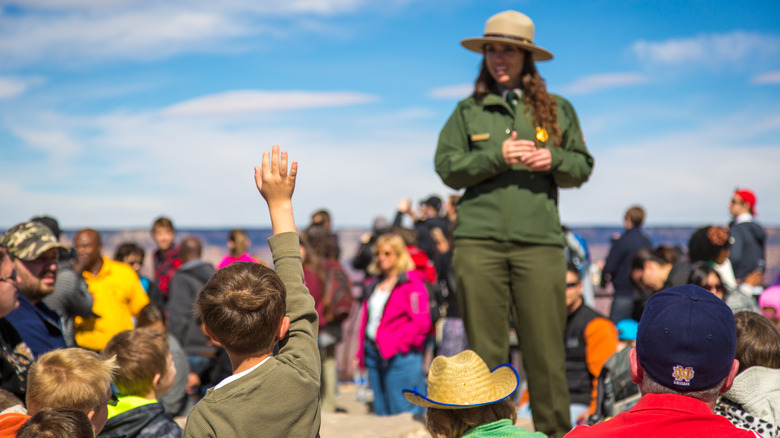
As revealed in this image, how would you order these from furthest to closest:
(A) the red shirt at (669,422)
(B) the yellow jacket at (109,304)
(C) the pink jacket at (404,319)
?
1. (C) the pink jacket at (404,319)
2. (B) the yellow jacket at (109,304)
3. (A) the red shirt at (669,422)

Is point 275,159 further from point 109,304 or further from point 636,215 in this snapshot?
point 636,215

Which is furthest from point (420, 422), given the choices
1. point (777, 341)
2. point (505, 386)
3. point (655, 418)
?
point (655, 418)

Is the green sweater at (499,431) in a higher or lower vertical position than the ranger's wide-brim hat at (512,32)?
lower

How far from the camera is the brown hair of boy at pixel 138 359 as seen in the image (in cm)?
336

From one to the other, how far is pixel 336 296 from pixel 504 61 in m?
4.10

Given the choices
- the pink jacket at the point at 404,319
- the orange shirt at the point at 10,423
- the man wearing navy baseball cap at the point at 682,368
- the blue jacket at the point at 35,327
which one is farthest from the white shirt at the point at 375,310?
the man wearing navy baseball cap at the point at 682,368

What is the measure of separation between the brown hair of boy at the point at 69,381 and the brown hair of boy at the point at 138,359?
497mm

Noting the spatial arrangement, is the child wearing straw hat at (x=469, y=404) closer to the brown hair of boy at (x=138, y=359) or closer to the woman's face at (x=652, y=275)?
the brown hair of boy at (x=138, y=359)

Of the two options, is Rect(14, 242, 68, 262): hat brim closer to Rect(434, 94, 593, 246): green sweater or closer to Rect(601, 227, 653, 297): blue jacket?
Rect(434, 94, 593, 246): green sweater

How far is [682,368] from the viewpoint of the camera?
1.74 meters

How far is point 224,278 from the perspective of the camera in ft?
7.63

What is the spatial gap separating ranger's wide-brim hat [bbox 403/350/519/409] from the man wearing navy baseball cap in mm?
985

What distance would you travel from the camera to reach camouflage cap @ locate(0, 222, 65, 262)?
12.4 ft

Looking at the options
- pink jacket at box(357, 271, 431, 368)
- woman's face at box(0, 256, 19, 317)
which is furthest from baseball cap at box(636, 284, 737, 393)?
pink jacket at box(357, 271, 431, 368)
